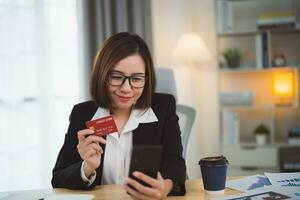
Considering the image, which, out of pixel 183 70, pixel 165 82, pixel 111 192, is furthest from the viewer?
pixel 183 70

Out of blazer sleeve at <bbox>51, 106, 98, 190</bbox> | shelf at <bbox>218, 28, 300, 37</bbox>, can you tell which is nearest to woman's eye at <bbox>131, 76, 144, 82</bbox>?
blazer sleeve at <bbox>51, 106, 98, 190</bbox>

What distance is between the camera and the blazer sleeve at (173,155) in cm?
122

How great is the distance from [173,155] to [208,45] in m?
2.43

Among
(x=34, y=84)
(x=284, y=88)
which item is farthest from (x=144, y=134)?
(x=284, y=88)

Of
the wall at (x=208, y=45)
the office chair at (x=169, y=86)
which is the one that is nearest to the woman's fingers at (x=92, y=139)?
the office chair at (x=169, y=86)

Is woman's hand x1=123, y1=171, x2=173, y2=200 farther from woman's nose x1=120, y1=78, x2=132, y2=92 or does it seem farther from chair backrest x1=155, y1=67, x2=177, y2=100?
chair backrest x1=155, y1=67, x2=177, y2=100

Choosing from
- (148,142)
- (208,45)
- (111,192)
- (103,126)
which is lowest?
(111,192)

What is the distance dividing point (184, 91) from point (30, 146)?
1.54 m

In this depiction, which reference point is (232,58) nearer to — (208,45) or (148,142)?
(208,45)

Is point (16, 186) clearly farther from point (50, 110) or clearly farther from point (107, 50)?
point (107, 50)

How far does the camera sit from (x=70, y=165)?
1.42 metres

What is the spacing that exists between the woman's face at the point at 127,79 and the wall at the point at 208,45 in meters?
2.24

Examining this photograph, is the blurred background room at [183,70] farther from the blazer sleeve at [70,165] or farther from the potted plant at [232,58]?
the blazer sleeve at [70,165]

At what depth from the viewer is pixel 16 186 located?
104 inches
